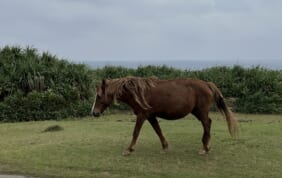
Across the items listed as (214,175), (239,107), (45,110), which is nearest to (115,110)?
(45,110)

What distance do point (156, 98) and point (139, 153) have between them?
1.19 meters

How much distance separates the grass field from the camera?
31.0 feet

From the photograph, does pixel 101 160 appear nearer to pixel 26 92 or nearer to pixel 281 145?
pixel 281 145

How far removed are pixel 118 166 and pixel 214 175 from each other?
1.78 meters

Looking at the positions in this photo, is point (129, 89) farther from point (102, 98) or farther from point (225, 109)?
point (225, 109)

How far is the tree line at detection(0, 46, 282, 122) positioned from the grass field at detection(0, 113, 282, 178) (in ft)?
11.5

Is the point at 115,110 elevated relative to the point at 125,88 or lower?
lower

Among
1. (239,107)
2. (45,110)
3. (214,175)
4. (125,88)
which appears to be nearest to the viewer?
(214,175)

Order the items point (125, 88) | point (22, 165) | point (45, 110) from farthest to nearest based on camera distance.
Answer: point (45, 110) → point (125, 88) → point (22, 165)

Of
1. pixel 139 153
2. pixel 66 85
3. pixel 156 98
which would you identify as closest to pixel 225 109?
pixel 156 98

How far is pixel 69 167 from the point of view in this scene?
31.9ft

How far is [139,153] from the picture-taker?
427 inches

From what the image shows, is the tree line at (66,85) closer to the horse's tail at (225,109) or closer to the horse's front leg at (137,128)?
the horse's front leg at (137,128)

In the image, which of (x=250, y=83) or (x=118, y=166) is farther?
(x=250, y=83)
